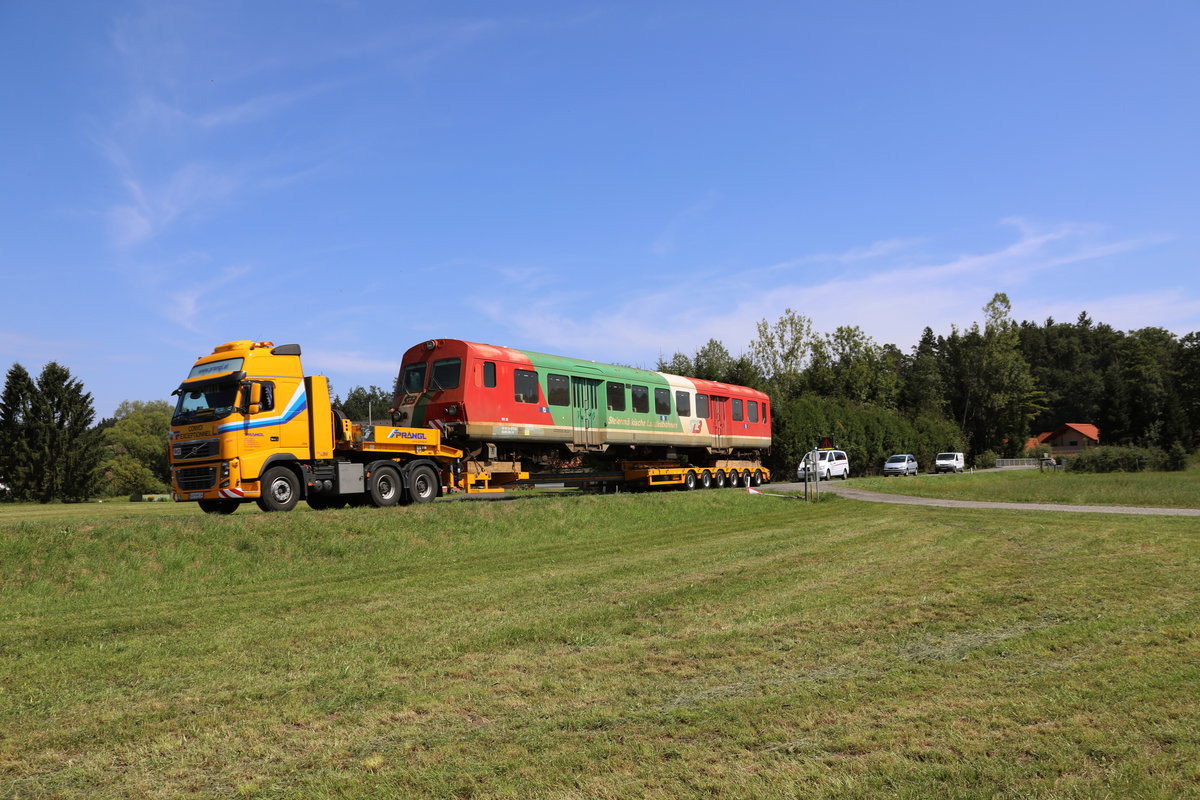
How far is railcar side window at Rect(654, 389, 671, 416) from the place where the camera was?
95.4 feet

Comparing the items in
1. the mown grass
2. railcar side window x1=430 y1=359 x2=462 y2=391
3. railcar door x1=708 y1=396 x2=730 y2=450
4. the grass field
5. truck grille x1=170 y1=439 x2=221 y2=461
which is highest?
railcar side window x1=430 y1=359 x2=462 y2=391

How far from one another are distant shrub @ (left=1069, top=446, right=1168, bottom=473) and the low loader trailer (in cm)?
5629

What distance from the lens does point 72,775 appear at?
491cm

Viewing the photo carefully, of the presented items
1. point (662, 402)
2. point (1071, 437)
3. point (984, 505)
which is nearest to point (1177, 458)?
point (984, 505)

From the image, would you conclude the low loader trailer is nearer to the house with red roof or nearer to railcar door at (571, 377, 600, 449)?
railcar door at (571, 377, 600, 449)

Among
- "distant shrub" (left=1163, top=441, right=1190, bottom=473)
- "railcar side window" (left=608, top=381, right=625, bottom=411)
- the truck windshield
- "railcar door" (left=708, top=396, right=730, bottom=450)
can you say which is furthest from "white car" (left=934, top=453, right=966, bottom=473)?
the truck windshield

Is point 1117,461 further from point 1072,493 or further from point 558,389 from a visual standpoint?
point 558,389

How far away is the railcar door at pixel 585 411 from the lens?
25.2 m

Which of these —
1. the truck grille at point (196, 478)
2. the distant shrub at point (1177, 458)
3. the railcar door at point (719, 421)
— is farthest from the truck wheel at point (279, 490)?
the distant shrub at point (1177, 458)

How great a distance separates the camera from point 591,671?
693cm

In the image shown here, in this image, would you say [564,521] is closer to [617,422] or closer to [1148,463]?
[617,422]

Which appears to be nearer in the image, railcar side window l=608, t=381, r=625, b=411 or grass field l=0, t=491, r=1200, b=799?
grass field l=0, t=491, r=1200, b=799

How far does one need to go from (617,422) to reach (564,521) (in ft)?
24.6

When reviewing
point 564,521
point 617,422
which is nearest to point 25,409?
point 617,422
